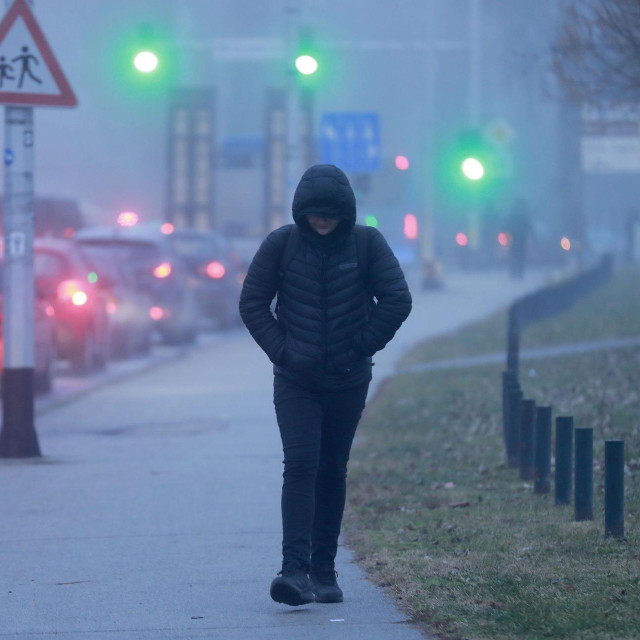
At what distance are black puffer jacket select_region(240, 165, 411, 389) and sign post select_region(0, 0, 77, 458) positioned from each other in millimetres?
4623

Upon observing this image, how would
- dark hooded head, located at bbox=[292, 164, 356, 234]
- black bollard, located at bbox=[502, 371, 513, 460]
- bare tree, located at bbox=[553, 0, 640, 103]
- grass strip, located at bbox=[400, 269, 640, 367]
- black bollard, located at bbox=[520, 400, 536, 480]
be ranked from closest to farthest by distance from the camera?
1. dark hooded head, located at bbox=[292, 164, 356, 234]
2. black bollard, located at bbox=[520, 400, 536, 480]
3. black bollard, located at bbox=[502, 371, 513, 460]
4. bare tree, located at bbox=[553, 0, 640, 103]
5. grass strip, located at bbox=[400, 269, 640, 367]

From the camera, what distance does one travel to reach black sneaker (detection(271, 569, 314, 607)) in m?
6.04

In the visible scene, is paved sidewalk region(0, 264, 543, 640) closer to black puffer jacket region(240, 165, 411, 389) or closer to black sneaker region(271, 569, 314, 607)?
black sneaker region(271, 569, 314, 607)

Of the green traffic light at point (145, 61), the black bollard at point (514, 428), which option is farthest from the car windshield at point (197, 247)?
the black bollard at point (514, 428)

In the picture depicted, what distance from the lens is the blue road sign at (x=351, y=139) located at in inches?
805

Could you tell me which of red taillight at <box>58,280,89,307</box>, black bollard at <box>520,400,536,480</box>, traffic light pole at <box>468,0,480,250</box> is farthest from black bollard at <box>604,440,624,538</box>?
traffic light pole at <box>468,0,480,250</box>

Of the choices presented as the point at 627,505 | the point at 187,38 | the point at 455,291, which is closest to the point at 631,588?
the point at 627,505

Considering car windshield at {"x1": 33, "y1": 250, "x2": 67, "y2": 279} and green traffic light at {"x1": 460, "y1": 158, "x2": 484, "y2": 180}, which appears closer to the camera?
car windshield at {"x1": 33, "y1": 250, "x2": 67, "y2": 279}

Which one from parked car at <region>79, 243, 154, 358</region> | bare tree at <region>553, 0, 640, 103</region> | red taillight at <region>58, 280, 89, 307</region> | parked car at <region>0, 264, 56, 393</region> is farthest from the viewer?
parked car at <region>79, 243, 154, 358</region>

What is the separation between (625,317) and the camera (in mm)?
24859

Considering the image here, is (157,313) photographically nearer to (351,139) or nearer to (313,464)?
(351,139)

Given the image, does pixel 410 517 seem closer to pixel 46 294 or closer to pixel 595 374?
pixel 595 374

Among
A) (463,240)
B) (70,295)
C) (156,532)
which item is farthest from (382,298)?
(463,240)

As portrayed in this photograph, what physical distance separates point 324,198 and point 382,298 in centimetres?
48
